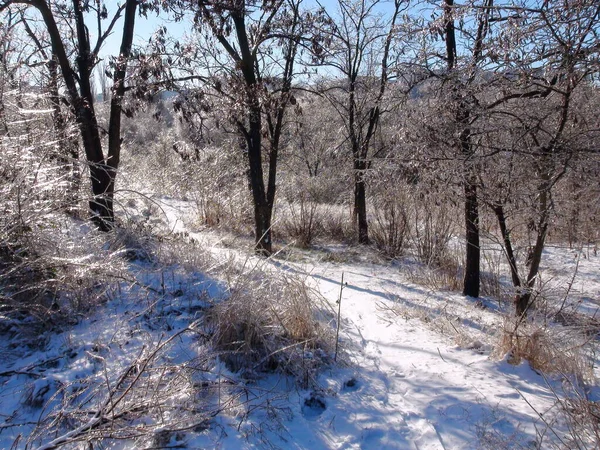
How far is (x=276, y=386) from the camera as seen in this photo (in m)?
3.20

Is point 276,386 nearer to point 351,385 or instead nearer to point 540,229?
point 351,385

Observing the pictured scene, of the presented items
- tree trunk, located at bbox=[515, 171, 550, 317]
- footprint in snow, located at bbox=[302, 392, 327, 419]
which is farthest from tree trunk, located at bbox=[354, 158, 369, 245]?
footprint in snow, located at bbox=[302, 392, 327, 419]

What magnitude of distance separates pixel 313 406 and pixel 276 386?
315 mm

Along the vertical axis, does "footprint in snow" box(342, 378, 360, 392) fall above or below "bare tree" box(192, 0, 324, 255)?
below

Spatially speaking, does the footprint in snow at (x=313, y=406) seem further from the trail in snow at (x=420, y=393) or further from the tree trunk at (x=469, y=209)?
the tree trunk at (x=469, y=209)

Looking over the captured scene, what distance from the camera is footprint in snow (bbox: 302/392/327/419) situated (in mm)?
2979

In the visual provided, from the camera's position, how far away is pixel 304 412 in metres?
2.99

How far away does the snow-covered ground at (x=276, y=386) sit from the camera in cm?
267

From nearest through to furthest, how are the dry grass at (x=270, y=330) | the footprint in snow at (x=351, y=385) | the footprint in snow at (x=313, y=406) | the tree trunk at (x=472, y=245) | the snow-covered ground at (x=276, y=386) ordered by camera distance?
1. the snow-covered ground at (x=276, y=386)
2. the footprint in snow at (x=313, y=406)
3. the footprint in snow at (x=351, y=385)
4. the dry grass at (x=270, y=330)
5. the tree trunk at (x=472, y=245)

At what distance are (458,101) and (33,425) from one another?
15.3ft

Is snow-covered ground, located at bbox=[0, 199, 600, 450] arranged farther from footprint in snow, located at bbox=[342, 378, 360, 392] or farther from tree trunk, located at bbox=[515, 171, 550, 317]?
tree trunk, located at bbox=[515, 171, 550, 317]

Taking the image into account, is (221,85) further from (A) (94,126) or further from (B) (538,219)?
(B) (538,219)

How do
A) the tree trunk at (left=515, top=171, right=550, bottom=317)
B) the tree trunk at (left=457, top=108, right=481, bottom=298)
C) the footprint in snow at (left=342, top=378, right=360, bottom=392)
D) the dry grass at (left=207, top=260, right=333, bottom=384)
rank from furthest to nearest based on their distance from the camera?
the tree trunk at (left=457, top=108, right=481, bottom=298), the tree trunk at (left=515, top=171, right=550, bottom=317), the dry grass at (left=207, top=260, right=333, bottom=384), the footprint in snow at (left=342, top=378, right=360, bottom=392)

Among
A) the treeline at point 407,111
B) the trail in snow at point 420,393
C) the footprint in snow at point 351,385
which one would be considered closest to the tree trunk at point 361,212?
the treeline at point 407,111
